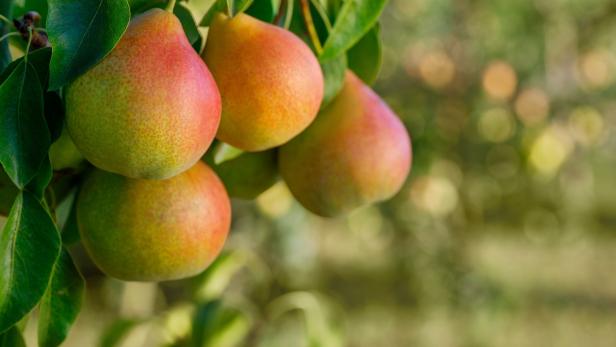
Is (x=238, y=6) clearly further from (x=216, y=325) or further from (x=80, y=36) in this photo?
(x=216, y=325)

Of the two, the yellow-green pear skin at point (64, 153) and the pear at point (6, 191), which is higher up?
the yellow-green pear skin at point (64, 153)

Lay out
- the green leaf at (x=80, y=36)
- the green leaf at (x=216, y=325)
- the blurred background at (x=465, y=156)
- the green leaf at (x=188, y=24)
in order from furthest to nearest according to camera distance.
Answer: the blurred background at (x=465, y=156) < the green leaf at (x=216, y=325) < the green leaf at (x=188, y=24) < the green leaf at (x=80, y=36)

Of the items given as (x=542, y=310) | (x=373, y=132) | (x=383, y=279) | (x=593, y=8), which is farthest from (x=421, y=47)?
(x=373, y=132)

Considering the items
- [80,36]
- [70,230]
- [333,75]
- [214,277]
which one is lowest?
[214,277]

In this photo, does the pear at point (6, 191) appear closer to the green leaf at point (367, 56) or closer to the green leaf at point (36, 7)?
the green leaf at point (36, 7)

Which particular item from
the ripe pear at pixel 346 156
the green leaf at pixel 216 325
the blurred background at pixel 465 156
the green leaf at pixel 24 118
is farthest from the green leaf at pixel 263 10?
the blurred background at pixel 465 156

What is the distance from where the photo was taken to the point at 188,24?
2.23 ft

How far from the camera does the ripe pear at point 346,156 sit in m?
0.77

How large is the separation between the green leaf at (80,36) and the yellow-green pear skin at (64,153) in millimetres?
116

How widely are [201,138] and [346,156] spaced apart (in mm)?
218

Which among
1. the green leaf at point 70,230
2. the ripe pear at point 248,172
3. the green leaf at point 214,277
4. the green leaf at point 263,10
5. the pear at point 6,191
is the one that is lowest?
the green leaf at point 214,277

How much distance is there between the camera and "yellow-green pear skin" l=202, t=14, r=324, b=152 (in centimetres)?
65

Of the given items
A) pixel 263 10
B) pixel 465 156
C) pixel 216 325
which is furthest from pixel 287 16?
Answer: pixel 465 156

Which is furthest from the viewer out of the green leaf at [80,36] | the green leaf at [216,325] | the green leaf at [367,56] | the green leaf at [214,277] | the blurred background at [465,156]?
the blurred background at [465,156]
